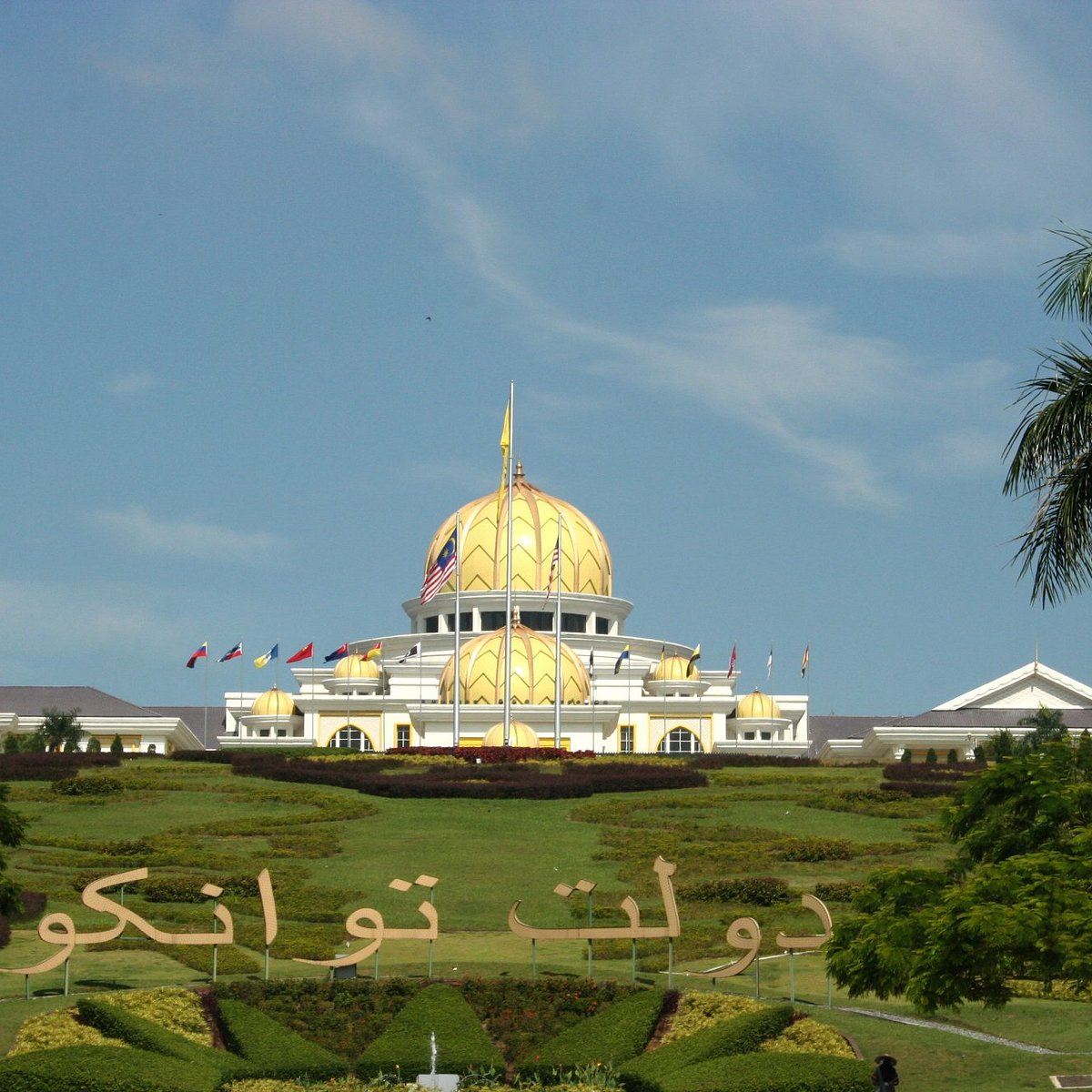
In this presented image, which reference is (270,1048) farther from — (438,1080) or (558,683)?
(558,683)

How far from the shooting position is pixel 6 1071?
20.9 meters

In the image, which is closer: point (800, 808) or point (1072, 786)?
point (1072, 786)

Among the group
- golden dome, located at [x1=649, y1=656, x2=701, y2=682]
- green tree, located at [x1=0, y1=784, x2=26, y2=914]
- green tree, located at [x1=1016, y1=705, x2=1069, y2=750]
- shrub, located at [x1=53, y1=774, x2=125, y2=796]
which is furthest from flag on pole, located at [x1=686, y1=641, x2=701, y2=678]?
green tree, located at [x1=0, y1=784, x2=26, y2=914]

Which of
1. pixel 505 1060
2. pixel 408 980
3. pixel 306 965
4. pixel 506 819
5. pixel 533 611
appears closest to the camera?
pixel 505 1060

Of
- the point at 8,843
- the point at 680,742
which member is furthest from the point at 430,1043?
the point at 680,742

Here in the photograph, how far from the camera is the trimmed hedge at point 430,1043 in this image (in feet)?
77.6

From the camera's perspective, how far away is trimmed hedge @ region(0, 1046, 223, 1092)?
68.0 feet

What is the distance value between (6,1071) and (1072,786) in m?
12.1

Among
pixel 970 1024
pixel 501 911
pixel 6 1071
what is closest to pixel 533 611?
pixel 501 911

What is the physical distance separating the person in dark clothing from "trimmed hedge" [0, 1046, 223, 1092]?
763cm

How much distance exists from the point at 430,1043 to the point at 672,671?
47.8m

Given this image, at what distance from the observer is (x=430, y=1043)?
24.3 meters

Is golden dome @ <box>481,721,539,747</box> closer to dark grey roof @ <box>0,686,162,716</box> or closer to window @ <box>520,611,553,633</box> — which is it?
window @ <box>520,611,553,633</box>

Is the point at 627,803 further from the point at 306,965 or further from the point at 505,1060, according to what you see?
the point at 505,1060
